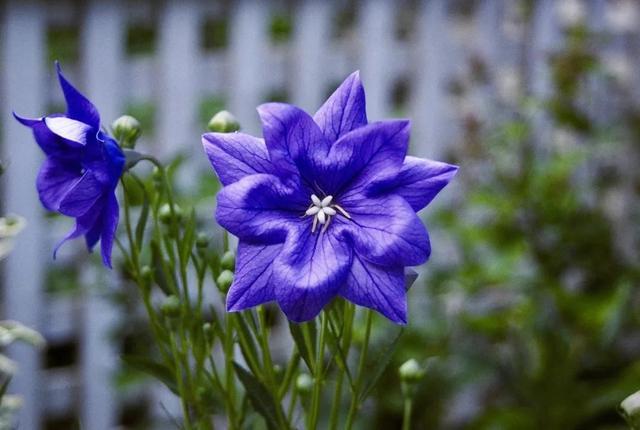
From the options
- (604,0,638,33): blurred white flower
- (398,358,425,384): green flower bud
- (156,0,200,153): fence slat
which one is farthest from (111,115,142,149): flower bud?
(604,0,638,33): blurred white flower

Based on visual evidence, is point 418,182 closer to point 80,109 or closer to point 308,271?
point 308,271

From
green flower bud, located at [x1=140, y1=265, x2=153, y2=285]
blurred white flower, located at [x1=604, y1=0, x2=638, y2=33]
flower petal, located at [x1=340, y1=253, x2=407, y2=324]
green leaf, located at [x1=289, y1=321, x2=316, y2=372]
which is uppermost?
blurred white flower, located at [x1=604, y1=0, x2=638, y2=33]

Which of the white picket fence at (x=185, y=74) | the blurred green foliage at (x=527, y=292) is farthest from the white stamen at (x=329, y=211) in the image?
the white picket fence at (x=185, y=74)

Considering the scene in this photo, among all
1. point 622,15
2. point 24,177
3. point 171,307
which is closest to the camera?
point 171,307

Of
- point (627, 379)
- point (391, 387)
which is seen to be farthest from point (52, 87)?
point (627, 379)

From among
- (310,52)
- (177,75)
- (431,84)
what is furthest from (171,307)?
(431,84)

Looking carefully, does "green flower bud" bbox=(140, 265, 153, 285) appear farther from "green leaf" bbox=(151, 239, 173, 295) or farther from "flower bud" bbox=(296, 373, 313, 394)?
"flower bud" bbox=(296, 373, 313, 394)
